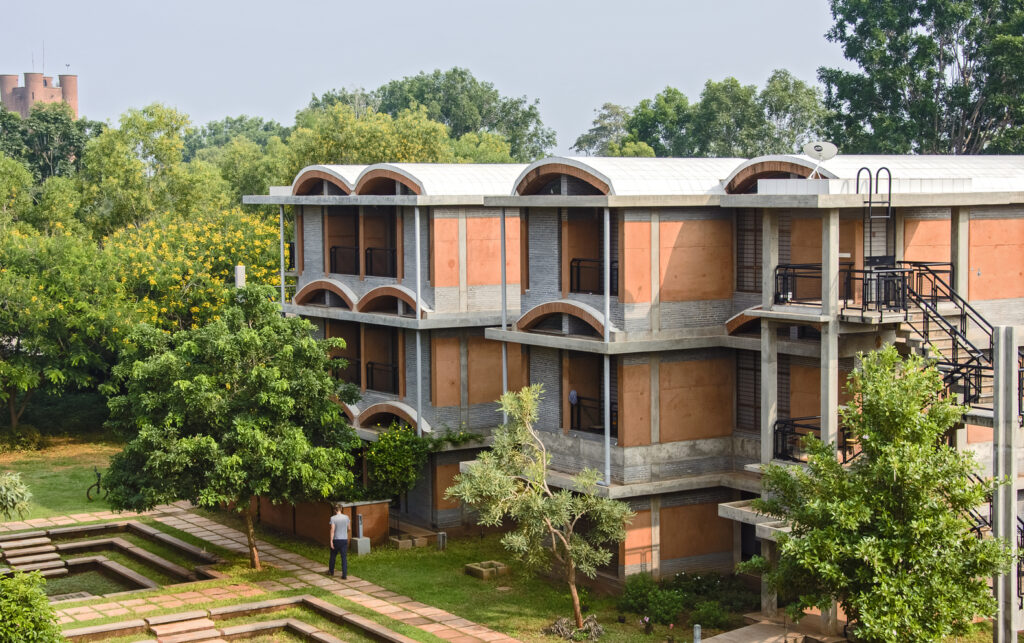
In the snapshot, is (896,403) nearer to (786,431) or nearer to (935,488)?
(935,488)

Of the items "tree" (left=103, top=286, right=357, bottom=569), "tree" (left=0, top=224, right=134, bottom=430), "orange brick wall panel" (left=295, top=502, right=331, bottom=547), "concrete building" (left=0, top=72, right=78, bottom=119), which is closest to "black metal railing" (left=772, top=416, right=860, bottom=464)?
"tree" (left=103, top=286, right=357, bottom=569)

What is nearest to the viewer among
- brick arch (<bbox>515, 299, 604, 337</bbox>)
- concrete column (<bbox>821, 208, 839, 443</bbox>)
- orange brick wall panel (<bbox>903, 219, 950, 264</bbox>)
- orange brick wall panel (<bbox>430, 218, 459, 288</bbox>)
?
concrete column (<bbox>821, 208, 839, 443</bbox>)

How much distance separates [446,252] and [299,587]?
30.3 feet

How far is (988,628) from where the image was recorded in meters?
23.0

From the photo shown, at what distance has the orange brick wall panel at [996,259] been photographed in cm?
2505

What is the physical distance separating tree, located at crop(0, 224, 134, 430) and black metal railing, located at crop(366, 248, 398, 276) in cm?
1121

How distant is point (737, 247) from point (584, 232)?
328 cm

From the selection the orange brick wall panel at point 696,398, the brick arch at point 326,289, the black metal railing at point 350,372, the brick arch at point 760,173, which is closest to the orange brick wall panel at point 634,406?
the orange brick wall panel at point 696,398

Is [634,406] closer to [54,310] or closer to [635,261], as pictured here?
[635,261]

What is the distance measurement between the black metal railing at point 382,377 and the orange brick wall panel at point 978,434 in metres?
14.7

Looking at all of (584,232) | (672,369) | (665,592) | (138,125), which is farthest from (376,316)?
(138,125)

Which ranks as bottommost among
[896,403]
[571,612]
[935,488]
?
[571,612]

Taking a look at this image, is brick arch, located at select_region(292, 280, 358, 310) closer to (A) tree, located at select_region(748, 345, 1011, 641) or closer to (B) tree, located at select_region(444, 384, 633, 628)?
(B) tree, located at select_region(444, 384, 633, 628)

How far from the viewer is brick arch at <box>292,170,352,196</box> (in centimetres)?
3416
